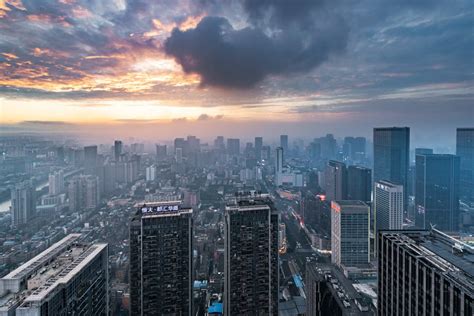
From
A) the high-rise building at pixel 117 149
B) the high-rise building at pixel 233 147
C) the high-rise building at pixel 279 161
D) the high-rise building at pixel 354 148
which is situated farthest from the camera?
the high-rise building at pixel 354 148

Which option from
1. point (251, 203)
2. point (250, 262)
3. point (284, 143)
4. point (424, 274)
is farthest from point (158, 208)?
point (284, 143)

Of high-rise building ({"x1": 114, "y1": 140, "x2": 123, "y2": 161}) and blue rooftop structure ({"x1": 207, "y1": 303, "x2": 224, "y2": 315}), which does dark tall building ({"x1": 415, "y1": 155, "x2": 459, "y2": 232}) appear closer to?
blue rooftop structure ({"x1": 207, "y1": 303, "x2": 224, "y2": 315})

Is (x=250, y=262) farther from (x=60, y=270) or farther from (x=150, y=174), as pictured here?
(x=150, y=174)

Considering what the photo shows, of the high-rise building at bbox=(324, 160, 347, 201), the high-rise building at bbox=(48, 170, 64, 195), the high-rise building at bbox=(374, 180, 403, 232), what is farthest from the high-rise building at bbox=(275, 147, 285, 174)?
the high-rise building at bbox=(48, 170, 64, 195)

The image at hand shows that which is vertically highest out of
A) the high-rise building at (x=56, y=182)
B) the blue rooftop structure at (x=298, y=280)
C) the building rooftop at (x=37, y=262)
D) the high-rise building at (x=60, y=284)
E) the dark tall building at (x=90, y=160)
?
the dark tall building at (x=90, y=160)

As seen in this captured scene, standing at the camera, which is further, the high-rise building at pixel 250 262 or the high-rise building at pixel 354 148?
the high-rise building at pixel 354 148

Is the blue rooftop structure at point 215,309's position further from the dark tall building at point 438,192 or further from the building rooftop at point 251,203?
the dark tall building at point 438,192

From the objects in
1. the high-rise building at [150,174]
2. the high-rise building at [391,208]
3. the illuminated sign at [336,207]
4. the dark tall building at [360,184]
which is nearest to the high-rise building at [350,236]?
the illuminated sign at [336,207]
